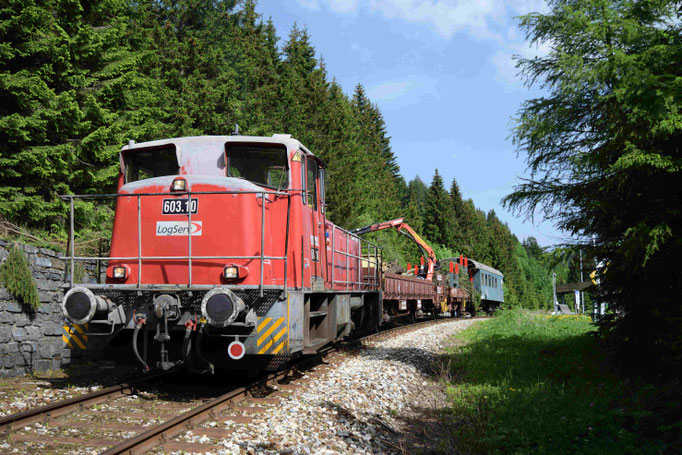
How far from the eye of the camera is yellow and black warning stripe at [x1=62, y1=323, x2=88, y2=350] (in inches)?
266

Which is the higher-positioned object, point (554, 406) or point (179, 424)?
point (179, 424)

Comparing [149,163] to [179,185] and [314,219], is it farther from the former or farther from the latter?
[314,219]

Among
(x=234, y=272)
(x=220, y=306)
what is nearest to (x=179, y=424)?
(x=220, y=306)

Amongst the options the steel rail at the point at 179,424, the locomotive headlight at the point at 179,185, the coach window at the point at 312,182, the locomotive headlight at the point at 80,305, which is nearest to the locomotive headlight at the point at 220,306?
the steel rail at the point at 179,424

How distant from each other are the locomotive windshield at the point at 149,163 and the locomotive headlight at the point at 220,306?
232 centimetres

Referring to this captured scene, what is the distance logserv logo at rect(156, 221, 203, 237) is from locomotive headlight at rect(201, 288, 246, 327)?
119 centimetres

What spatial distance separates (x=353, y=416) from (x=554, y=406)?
2518 millimetres

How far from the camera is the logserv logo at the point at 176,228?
6910 millimetres

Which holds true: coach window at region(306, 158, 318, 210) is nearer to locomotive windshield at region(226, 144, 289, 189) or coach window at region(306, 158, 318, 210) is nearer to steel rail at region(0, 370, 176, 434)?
locomotive windshield at region(226, 144, 289, 189)

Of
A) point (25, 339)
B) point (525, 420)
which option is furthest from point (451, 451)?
point (25, 339)

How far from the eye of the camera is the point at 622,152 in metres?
6.70

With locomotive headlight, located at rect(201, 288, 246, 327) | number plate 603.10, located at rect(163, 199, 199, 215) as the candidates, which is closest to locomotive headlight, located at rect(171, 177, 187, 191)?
number plate 603.10, located at rect(163, 199, 199, 215)

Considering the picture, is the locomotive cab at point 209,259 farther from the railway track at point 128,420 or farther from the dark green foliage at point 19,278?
the dark green foliage at point 19,278

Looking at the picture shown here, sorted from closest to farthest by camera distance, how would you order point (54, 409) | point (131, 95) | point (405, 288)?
point (54, 409) < point (131, 95) < point (405, 288)
